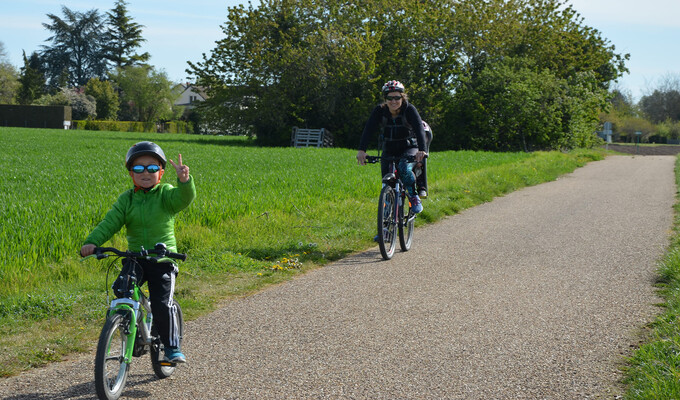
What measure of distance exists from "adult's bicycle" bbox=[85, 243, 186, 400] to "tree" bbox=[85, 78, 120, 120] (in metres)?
87.2

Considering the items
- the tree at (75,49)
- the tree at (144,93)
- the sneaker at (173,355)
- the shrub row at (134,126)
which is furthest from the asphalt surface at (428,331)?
the tree at (75,49)

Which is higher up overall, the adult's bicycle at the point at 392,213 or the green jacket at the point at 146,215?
the green jacket at the point at 146,215

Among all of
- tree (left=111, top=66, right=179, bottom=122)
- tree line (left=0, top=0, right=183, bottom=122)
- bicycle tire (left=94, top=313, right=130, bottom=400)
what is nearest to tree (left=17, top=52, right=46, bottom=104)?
tree line (left=0, top=0, right=183, bottom=122)

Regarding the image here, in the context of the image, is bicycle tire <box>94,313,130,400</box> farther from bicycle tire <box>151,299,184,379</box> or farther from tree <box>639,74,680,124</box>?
tree <box>639,74,680,124</box>

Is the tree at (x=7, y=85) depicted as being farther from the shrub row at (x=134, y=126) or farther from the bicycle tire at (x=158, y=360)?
the bicycle tire at (x=158, y=360)

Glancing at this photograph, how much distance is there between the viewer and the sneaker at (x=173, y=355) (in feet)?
13.3

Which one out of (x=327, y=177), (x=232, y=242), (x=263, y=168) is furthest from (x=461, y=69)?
(x=232, y=242)

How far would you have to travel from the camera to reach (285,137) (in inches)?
1743

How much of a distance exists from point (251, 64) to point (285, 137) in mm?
5093

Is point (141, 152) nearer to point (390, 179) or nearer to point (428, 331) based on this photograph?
point (428, 331)

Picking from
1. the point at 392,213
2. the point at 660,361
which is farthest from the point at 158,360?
the point at 392,213

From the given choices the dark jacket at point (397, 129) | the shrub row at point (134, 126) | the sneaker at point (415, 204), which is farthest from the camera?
the shrub row at point (134, 126)

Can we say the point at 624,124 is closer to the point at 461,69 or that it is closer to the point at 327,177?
the point at 461,69

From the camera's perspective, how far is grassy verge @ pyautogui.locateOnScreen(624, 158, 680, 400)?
12.3 ft
